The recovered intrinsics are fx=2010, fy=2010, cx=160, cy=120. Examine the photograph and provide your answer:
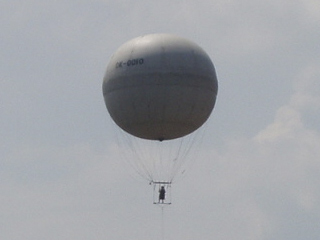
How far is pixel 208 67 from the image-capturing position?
15825 centimetres

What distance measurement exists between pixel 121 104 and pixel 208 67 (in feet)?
24.6

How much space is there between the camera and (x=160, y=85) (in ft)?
511

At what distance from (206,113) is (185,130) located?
2137 millimetres

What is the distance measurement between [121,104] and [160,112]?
10.6 ft

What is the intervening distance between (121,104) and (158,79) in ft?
12.4

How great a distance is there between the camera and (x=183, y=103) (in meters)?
156

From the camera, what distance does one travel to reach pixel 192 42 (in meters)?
159

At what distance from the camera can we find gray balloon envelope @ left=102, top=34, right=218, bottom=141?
15588 centimetres

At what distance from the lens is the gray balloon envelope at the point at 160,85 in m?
156

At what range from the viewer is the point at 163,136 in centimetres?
15900

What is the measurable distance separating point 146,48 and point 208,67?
537cm

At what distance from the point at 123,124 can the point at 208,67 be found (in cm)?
810

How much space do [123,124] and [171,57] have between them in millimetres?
7050

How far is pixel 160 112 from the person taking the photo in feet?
513
